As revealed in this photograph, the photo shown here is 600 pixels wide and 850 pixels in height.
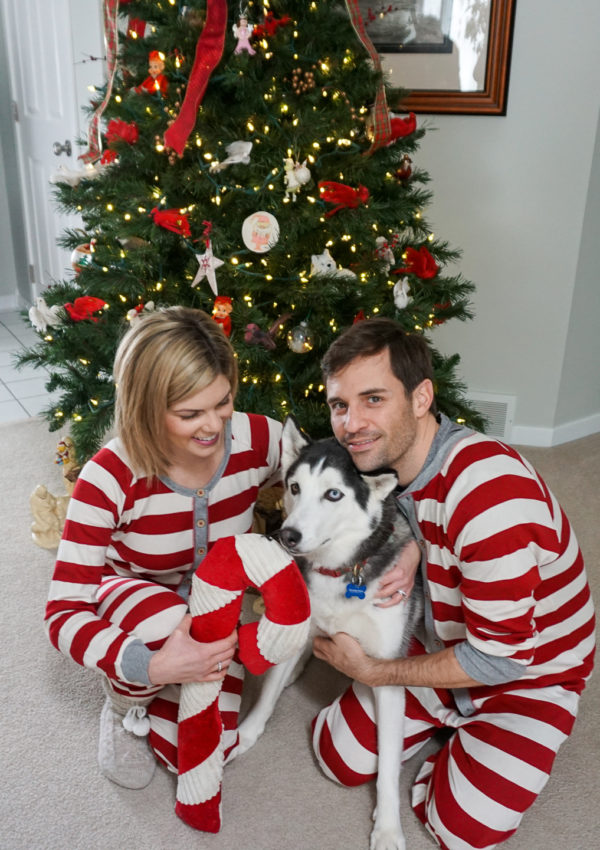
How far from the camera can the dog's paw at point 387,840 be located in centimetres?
158

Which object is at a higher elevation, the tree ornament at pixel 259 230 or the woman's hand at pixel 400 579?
the tree ornament at pixel 259 230

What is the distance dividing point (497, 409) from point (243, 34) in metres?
1.99

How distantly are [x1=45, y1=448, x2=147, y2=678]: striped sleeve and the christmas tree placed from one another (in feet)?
2.33

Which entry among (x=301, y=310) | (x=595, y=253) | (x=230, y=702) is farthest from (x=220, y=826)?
(x=595, y=253)

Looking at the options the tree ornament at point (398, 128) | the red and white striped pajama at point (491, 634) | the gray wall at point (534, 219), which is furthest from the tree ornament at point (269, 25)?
the red and white striped pajama at point (491, 634)

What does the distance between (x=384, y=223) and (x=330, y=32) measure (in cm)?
56

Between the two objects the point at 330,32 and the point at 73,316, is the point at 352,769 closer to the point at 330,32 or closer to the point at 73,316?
the point at 73,316

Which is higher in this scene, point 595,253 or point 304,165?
point 304,165

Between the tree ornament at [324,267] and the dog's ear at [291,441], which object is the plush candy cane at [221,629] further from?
the tree ornament at [324,267]

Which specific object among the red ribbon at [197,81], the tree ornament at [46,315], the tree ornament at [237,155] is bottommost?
the tree ornament at [46,315]

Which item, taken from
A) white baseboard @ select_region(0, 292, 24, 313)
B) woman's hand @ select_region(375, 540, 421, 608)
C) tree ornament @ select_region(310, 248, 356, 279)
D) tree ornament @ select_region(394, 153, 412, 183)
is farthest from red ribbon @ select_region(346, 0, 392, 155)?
white baseboard @ select_region(0, 292, 24, 313)

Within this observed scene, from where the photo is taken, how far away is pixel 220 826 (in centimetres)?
165

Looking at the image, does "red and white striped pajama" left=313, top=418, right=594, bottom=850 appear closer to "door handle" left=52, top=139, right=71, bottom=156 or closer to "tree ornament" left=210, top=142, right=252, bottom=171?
"tree ornament" left=210, top=142, right=252, bottom=171

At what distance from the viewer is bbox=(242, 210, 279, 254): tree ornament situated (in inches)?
84.8
